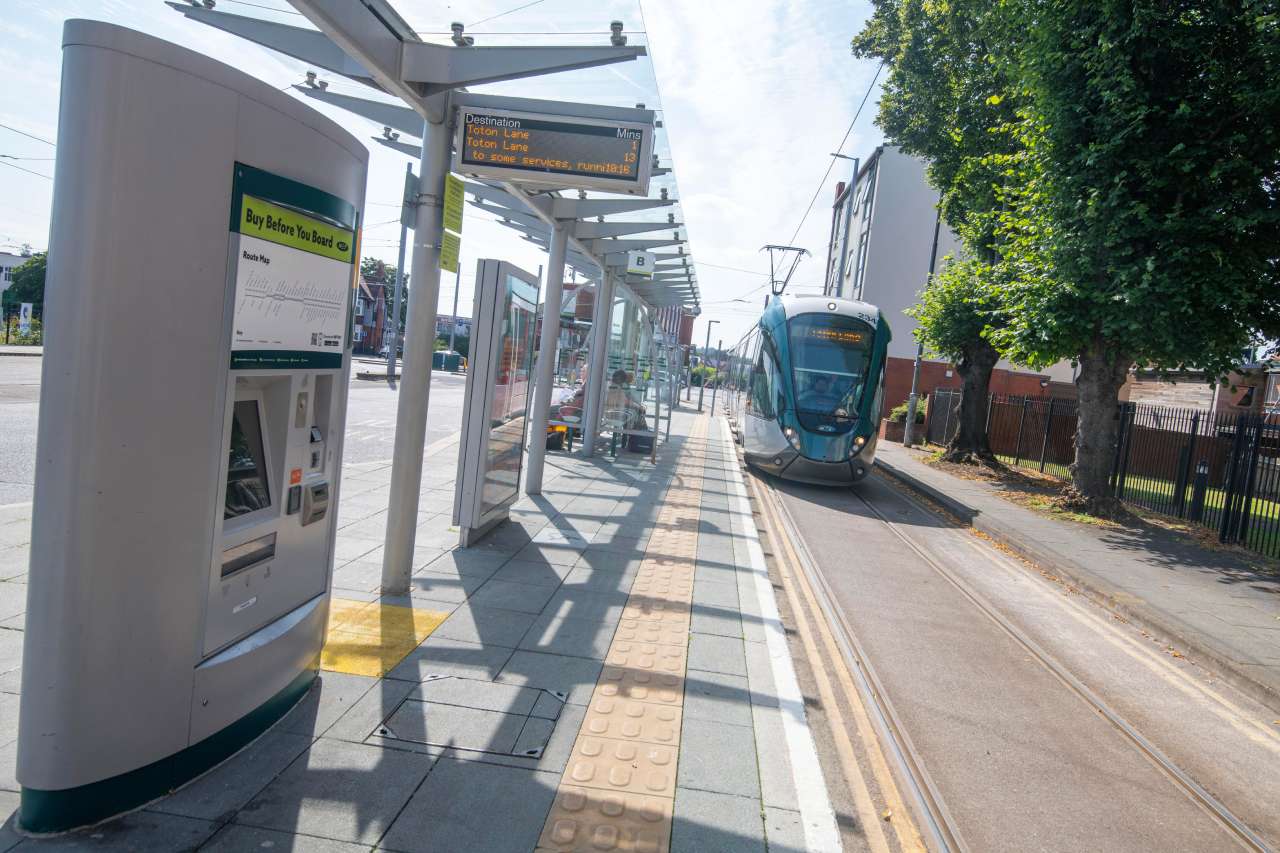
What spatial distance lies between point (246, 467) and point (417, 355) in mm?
2356

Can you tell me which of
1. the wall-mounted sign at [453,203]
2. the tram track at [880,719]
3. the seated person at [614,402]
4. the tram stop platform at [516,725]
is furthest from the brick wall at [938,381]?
the wall-mounted sign at [453,203]

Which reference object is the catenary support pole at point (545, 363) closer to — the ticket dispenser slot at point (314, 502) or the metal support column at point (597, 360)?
the metal support column at point (597, 360)

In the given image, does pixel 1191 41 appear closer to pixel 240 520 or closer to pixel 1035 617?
pixel 1035 617

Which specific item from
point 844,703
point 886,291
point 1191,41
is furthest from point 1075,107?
point 886,291

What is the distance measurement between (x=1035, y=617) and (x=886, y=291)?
3068 centimetres

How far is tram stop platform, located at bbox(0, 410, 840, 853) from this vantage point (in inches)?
121

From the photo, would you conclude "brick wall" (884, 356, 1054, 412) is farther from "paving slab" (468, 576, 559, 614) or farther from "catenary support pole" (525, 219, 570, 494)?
"paving slab" (468, 576, 559, 614)

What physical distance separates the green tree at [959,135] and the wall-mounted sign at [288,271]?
13950 millimetres

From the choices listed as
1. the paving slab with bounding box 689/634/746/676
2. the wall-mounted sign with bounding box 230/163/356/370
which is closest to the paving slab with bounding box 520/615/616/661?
the paving slab with bounding box 689/634/746/676

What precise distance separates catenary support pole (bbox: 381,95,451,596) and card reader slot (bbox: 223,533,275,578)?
6.78ft

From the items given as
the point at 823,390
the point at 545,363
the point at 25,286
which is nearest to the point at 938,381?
the point at 823,390

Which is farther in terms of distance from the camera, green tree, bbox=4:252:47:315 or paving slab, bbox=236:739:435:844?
green tree, bbox=4:252:47:315

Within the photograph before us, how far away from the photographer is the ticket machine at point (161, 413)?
106 inches

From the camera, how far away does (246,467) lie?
351cm
